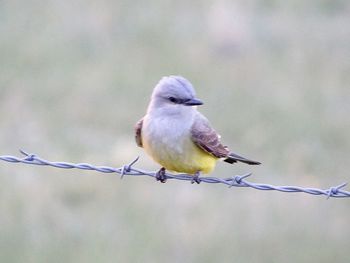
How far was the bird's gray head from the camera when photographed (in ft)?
23.7

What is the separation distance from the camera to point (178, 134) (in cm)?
716

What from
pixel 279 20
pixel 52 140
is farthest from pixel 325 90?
pixel 52 140

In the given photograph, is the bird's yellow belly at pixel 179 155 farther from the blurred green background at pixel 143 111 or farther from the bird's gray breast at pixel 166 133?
the blurred green background at pixel 143 111

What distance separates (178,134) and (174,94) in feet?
0.91

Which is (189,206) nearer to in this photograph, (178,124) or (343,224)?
(343,224)

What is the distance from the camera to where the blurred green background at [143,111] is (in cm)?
955

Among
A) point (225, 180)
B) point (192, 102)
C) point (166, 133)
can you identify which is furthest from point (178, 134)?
point (225, 180)

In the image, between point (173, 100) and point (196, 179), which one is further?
point (173, 100)

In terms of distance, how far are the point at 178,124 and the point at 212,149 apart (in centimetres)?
27

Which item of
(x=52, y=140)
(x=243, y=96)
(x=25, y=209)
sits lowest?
(x=25, y=209)

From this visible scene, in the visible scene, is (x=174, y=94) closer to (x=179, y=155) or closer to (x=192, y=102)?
(x=192, y=102)

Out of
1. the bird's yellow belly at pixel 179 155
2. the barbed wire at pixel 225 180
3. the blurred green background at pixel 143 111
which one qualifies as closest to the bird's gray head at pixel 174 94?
the bird's yellow belly at pixel 179 155

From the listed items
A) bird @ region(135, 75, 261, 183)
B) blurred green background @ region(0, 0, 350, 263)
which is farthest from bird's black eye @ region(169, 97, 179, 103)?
blurred green background @ region(0, 0, 350, 263)

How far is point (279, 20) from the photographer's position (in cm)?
1653
